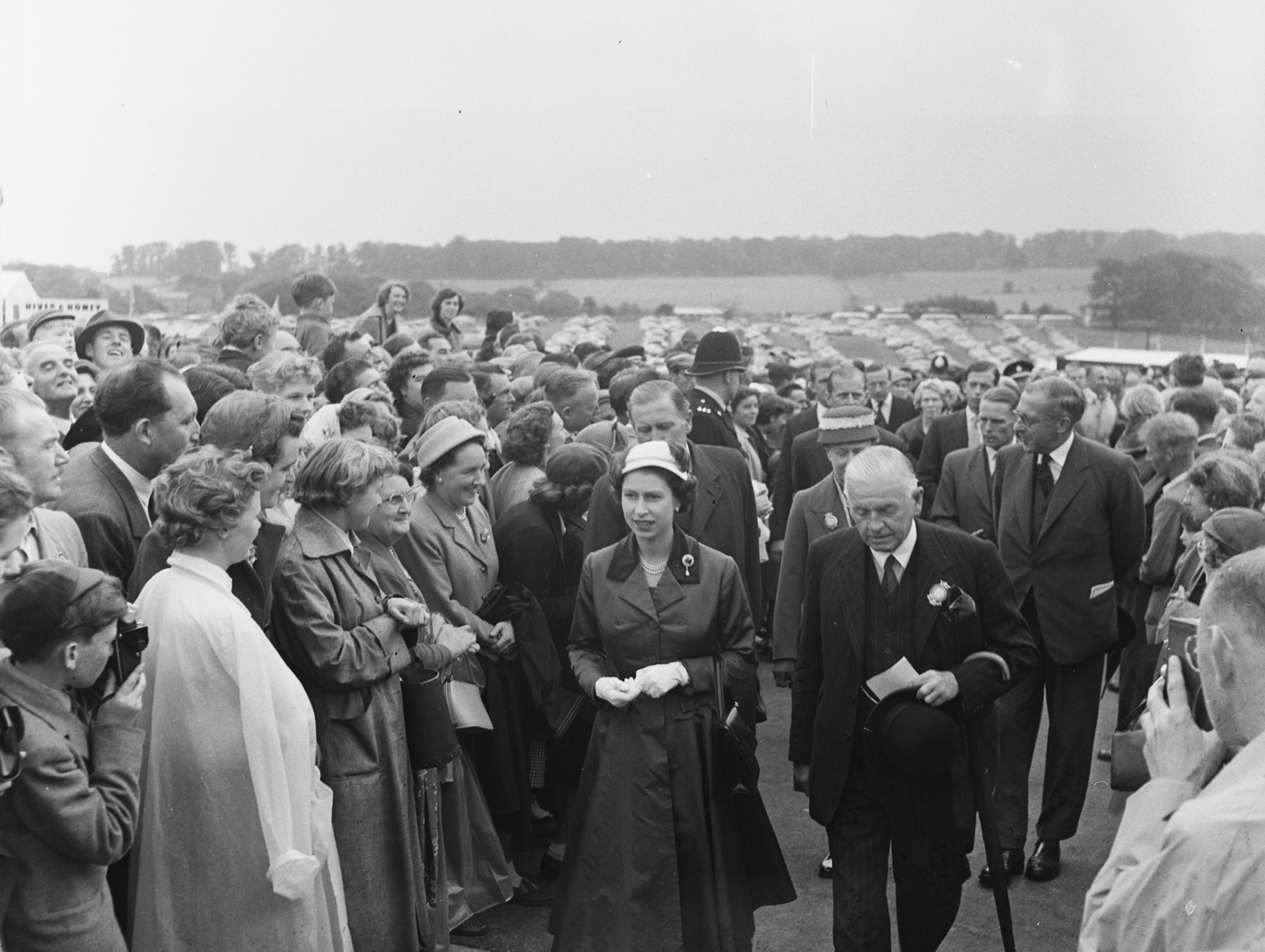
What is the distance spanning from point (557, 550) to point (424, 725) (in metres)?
1.39

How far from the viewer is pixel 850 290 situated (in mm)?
25047

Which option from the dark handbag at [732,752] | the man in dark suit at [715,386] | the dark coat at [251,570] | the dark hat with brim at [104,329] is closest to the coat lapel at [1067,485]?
the man in dark suit at [715,386]

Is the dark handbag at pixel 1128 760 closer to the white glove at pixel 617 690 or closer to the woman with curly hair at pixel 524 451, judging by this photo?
the white glove at pixel 617 690

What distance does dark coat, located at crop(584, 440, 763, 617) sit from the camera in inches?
228

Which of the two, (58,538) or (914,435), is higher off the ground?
(58,538)

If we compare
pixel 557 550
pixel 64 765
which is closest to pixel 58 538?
pixel 64 765

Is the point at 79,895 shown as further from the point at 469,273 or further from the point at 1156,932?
the point at 469,273

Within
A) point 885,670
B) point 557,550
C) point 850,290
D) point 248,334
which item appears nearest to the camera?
point 885,670

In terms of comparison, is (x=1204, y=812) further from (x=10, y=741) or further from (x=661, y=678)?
(x=10, y=741)

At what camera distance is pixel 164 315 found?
14.1 m

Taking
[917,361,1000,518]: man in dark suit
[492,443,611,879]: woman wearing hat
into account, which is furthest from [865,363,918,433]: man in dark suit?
[492,443,611,879]: woman wearing hat

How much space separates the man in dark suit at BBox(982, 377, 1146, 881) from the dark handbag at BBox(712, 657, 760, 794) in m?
1.95

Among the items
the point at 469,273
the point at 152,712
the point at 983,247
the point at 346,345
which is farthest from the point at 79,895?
the point at 983,247

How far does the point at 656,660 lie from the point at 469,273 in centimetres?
1332
